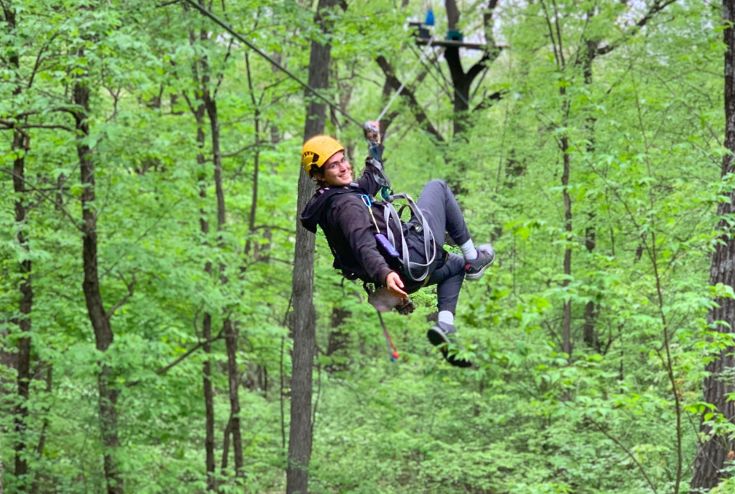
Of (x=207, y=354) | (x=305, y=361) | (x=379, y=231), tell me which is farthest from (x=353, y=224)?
(x=207, y=354)

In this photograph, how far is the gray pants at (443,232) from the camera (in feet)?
14.5

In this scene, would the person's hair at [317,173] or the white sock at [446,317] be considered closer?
the person's hair at [317,173]

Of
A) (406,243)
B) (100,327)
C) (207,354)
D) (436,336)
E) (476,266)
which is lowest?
(207,354)

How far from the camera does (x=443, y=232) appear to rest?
177 inches

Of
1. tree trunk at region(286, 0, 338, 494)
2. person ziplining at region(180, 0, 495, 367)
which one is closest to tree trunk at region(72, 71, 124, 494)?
tree trunk at region(286, 0, 338, 494)

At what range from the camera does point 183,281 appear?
997 centimetres

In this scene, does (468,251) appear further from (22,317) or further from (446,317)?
(22,317)

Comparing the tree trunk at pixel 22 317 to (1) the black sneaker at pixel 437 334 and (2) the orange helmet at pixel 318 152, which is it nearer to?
(2) the orange helmet at pixel 318 152

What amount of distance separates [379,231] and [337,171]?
0.41 meters

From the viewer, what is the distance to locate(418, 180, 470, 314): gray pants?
4418 mm

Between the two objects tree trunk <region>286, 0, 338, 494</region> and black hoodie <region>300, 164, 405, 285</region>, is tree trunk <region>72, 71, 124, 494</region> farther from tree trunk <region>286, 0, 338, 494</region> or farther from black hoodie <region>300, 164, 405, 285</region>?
black hoodie <region>300, 164, 405, 285</region>

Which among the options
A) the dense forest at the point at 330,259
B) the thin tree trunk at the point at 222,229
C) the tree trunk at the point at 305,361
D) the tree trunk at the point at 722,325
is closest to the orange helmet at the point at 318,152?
the dense forest at the point at 330,259

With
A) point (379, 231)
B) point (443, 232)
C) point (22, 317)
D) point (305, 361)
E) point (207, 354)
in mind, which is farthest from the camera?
point (207, 354)

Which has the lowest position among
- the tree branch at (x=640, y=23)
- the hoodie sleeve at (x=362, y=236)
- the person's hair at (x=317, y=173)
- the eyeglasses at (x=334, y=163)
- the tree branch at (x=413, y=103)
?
the hoodie sleeve at (x=362, y=236)
